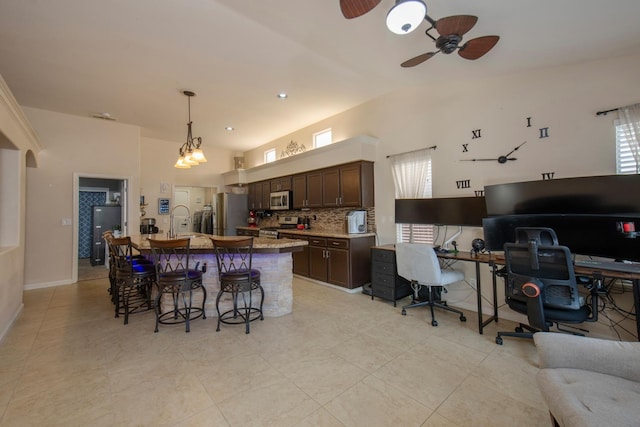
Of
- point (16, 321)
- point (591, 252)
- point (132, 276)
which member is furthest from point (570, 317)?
point (16, 321)

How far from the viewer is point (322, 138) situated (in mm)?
5648

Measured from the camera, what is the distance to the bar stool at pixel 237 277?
113 inches

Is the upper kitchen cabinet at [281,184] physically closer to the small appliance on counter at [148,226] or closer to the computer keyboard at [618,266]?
the small appliance on counter at [148,226]

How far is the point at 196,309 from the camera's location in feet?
11.2

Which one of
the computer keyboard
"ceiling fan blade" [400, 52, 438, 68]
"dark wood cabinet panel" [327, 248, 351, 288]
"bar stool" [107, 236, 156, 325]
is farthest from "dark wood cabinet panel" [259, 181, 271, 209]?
the computer keyboard

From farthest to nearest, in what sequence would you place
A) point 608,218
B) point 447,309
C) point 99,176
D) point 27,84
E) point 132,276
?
point 99,176, point 27,84, point 447,309, point 132,276, point 608,218

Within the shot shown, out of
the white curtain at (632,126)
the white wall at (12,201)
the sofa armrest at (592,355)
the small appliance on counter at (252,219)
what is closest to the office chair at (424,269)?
the sofa armrest at (592,355)

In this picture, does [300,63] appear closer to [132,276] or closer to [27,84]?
[132,276]

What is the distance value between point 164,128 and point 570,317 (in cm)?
696

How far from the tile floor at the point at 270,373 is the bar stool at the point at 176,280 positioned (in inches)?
7.6

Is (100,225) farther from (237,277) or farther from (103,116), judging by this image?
(237,277)

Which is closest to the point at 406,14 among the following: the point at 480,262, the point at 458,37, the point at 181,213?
the point at 458,37

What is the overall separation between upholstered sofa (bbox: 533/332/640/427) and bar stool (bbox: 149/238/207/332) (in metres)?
2.89

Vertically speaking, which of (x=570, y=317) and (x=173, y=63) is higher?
(x=173, y=63)
